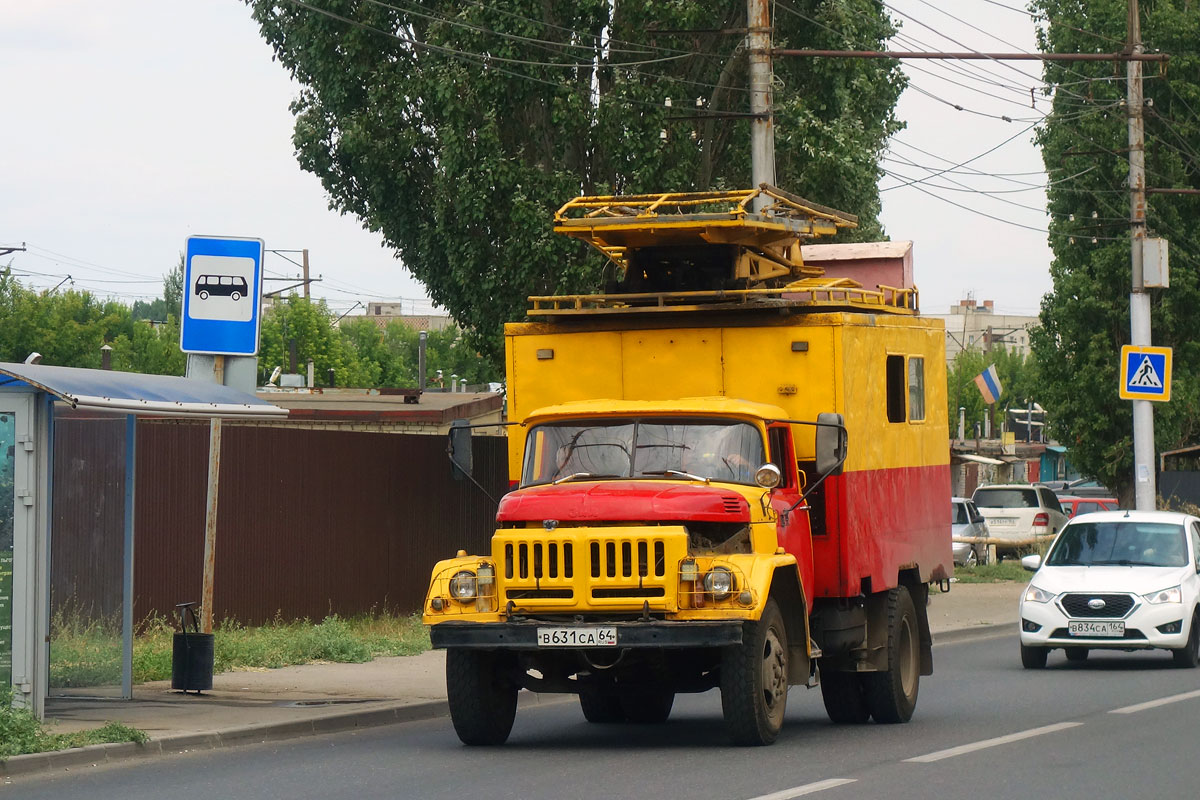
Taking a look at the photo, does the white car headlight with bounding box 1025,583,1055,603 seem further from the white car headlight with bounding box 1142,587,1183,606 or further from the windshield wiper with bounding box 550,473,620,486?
the windshield wiper with bounding box 550,473,620,486

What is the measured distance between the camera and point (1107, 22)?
38750 mm

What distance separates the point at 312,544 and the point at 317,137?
302 inches

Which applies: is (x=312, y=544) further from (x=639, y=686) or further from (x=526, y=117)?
(x=639, y=686)

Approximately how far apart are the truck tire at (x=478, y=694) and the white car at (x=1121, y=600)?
853cm

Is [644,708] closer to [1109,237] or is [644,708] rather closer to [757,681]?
[757,681]

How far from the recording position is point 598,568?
448 inches

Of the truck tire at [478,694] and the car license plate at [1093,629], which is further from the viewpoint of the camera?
the car license plate at [1093,629]

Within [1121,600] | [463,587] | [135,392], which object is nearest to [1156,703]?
[1121,600]

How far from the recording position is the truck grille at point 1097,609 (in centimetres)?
1894

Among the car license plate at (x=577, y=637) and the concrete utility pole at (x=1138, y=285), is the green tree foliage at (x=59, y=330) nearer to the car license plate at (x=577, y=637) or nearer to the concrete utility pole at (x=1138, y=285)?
the concrete utility pole at (x=1138, y=285)

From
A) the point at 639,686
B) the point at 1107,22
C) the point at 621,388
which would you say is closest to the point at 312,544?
the point at 621,388

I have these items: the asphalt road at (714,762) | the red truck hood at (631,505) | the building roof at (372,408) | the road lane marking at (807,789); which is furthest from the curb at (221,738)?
the building roof at (372,408)

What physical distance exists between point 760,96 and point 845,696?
979 centimetres

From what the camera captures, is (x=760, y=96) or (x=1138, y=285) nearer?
(x=760, y=96)
